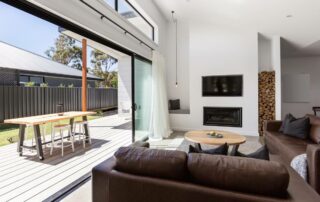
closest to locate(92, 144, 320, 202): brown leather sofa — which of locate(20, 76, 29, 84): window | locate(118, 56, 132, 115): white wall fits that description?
locate(20, 76, 29, 84): window

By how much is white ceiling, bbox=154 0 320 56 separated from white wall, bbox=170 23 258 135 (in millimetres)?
369

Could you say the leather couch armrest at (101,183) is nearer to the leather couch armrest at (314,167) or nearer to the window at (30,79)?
the leather couch armrest at (314,167)

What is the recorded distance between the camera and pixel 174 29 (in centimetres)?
637

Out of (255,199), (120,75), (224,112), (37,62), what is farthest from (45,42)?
(224,112)

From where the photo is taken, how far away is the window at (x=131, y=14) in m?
3.23

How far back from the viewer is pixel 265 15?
4109 millimetres

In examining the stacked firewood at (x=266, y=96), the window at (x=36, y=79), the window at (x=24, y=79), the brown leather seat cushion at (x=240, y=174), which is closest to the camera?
the brown leather seat cushion at (x=240, y=174)

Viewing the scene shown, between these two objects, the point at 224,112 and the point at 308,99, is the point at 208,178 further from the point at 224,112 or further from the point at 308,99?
the point at 308,99

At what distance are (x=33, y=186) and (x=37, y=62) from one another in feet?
12.5

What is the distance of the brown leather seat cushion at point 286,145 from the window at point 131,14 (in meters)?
3.51

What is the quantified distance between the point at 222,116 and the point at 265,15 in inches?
110

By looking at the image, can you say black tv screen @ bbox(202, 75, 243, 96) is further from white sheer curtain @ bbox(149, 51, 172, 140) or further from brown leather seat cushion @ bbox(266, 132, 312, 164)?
brown leather seat cushion @ bbox(266, 132, 312, 164)

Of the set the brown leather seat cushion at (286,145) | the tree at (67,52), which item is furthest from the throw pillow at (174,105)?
the tree at (67,52)

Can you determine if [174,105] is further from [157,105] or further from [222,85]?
[222,85]
